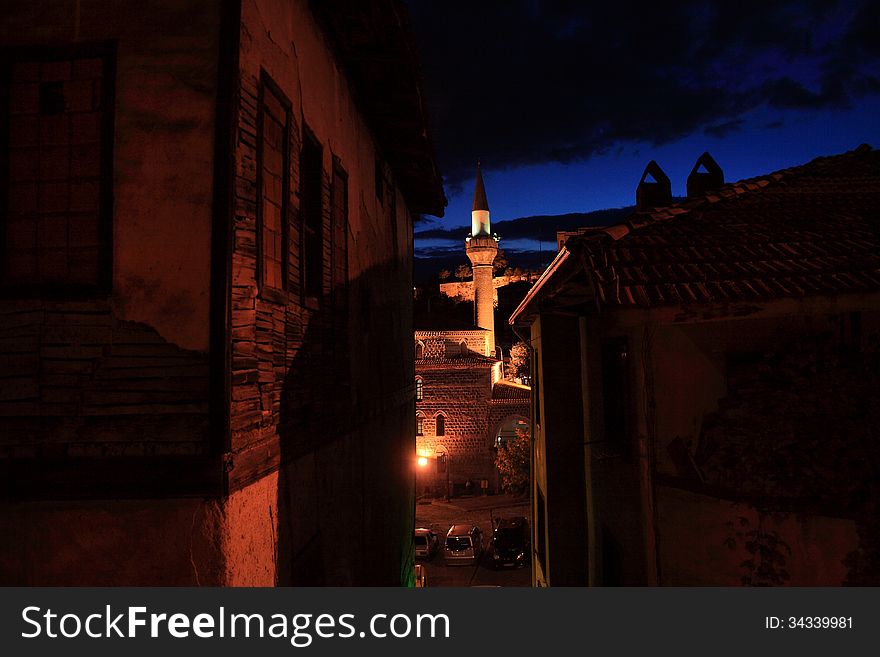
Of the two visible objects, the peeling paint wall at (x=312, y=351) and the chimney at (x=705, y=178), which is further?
the chimney at (x=705, y=178)

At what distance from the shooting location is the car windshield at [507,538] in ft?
69.9

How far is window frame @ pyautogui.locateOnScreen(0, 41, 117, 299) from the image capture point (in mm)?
3592

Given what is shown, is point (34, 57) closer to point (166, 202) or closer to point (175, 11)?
point (175, 11)

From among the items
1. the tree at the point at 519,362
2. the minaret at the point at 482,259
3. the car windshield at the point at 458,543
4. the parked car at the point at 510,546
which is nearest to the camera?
the parked car at the point at 510,546

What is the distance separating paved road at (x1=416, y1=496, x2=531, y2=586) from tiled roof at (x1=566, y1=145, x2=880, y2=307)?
53.2ft

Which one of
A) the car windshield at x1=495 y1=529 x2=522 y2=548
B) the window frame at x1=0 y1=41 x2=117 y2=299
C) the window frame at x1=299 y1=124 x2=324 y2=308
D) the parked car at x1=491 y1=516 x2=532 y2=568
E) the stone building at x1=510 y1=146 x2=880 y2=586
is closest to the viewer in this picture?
the window frame at x1=0 y1=41 x2=117 y2=299

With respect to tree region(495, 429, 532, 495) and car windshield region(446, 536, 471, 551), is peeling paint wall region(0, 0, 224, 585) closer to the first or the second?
car windshield region(446, 536, 471, 551)

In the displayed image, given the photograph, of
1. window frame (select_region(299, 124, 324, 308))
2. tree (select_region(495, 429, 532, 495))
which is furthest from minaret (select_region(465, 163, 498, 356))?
window frame (select_region(299, 124, 324, 308))

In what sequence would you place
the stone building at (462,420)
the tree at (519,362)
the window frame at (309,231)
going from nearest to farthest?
1. the window frame at (309,231)
2. the stone building at (462,420)
3. the tree at (519,362)

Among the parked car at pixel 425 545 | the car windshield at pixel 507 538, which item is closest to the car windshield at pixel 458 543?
the parked car at pixel 425 545

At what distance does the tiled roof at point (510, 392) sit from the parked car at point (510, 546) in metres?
13.0

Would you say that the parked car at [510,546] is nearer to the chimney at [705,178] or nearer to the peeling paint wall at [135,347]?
the chimney at [705,178]

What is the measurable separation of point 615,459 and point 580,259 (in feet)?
7.72

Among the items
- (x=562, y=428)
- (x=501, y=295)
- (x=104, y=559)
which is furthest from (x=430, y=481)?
(x=501, y=295)
